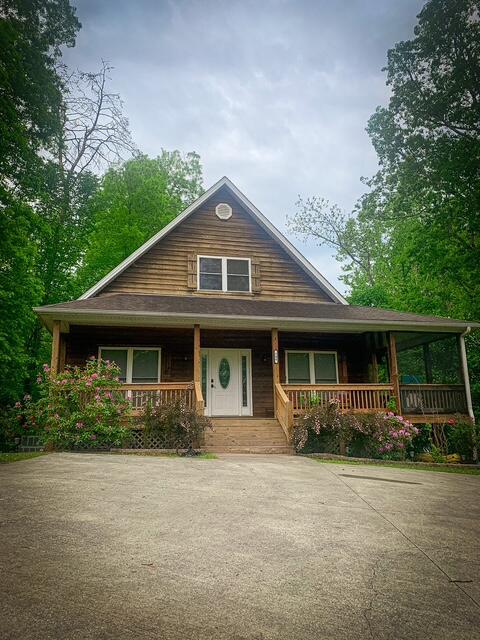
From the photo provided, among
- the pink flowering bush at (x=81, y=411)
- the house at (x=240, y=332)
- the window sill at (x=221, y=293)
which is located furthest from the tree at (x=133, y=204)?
the pink flowering bush at (x=81, y=411)

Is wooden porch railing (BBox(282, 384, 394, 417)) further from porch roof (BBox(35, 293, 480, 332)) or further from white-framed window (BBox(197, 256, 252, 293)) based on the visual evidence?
white-framed window (BBox(197, 256, 252, 293))

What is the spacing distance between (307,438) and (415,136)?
14587mm

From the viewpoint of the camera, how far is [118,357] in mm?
14102

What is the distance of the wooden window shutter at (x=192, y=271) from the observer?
15273mm

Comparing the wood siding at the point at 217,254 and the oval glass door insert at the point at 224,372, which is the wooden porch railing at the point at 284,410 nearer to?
the oval glass door insert at the point at 224,372

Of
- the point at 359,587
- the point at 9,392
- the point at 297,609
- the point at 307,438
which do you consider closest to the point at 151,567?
the point at 297,609

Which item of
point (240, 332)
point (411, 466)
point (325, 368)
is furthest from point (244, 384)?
Result: point (411, 466)

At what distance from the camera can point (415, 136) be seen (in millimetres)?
19188

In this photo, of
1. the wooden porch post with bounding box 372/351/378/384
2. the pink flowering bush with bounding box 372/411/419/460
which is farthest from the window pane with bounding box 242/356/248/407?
the pink flowering bush with bounding box 372/411/419/460

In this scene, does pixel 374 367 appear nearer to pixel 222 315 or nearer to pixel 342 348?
pixel 342 348

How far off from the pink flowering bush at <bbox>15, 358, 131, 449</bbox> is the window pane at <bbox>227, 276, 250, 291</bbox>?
5.83 meters

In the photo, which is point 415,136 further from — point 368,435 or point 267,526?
point 267,526

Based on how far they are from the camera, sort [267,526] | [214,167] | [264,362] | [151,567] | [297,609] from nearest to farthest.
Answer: [297,609], [151,567], [267,526], [264,362], [214,167]

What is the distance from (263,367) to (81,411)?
6.32 meters
